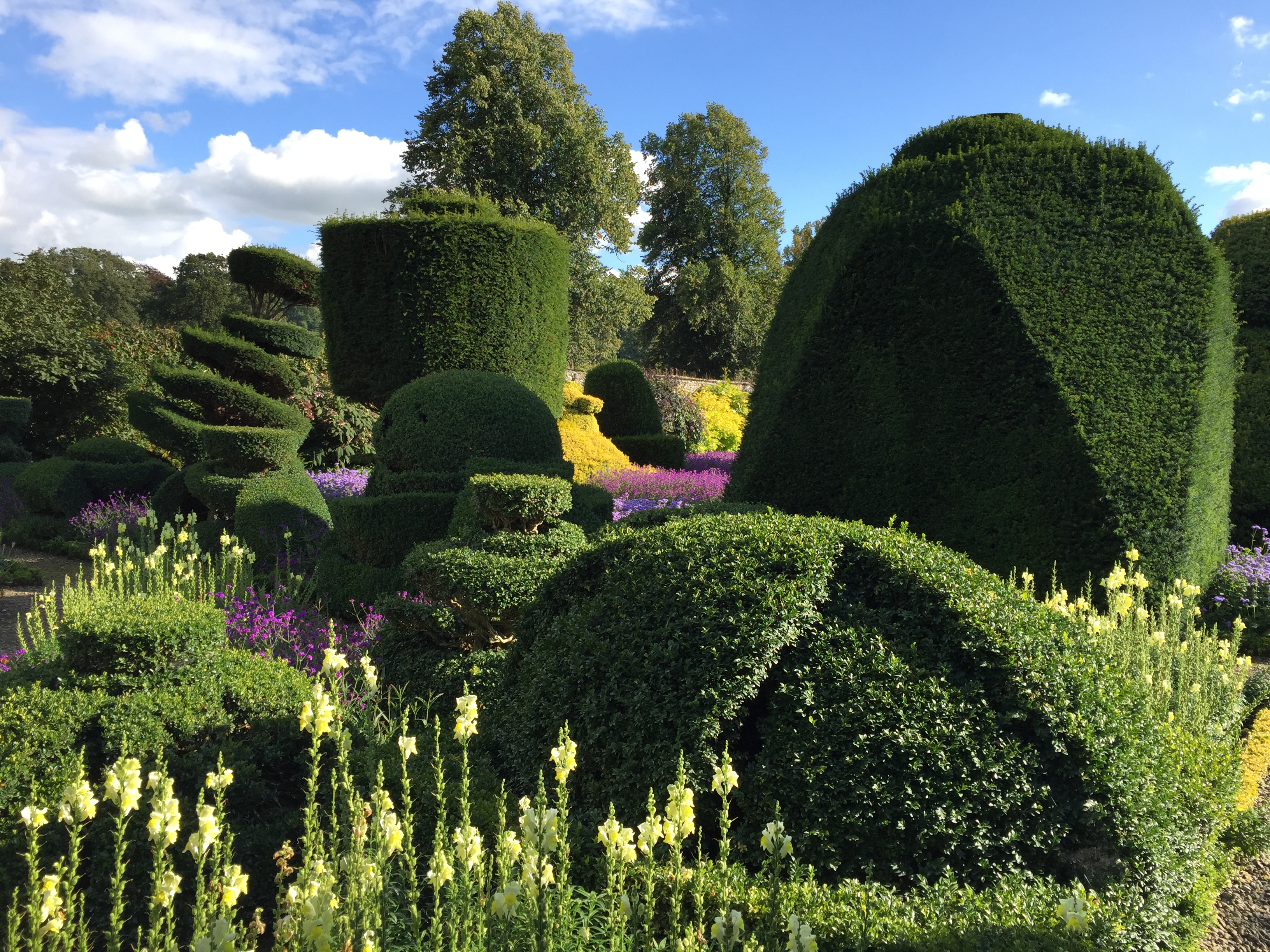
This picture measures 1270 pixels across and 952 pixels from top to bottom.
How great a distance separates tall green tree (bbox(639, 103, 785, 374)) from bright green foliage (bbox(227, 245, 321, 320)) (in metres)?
23.6

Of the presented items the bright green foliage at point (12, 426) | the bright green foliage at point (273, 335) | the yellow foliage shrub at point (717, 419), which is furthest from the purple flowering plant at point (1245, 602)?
the bright green foliage at point (12, 426)

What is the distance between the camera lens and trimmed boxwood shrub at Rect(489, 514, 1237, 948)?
2979 millimetres

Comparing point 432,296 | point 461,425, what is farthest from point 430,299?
point 461,425

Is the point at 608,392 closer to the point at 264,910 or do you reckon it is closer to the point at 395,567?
the point at 395,567

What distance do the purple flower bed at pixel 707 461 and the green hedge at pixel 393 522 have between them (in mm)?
10433

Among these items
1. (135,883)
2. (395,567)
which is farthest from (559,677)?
(395,567)

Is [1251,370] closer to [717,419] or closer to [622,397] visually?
[622,397]

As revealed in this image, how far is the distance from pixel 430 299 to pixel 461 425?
2986 mm

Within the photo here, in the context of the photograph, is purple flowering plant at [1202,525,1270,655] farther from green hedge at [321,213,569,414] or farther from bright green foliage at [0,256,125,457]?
bright green foliage at [0,256,125,457]

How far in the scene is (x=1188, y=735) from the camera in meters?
4.09

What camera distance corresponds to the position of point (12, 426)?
15.1m

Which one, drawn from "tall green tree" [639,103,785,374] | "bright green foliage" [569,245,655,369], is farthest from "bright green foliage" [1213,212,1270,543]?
"tall green tree" [639,103,785,374]

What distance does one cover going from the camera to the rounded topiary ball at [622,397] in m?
16.9

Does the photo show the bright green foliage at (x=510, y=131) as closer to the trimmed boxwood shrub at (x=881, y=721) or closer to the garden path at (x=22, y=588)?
the garden path at (x=22, y=588)
